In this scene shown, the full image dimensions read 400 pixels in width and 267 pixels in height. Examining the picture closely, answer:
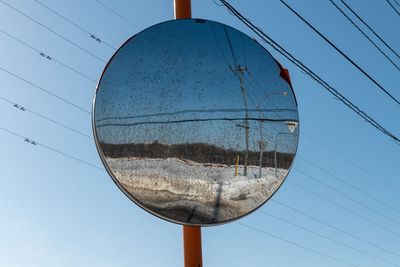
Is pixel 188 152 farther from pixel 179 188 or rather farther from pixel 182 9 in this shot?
pixel 182 9

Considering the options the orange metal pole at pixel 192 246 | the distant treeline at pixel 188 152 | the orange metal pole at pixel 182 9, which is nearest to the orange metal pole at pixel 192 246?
the orange metal pole at pixel 192 246

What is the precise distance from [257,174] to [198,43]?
1.50 ft

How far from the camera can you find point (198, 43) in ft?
5.25

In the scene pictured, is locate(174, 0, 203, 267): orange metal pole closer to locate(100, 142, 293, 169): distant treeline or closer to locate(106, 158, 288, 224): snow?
locate(106, 158, 288, 224): snow

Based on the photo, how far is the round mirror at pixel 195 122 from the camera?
4.66 ft

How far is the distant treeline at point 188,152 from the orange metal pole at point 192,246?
20 centimetres

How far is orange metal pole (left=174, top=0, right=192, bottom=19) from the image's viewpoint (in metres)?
1.65

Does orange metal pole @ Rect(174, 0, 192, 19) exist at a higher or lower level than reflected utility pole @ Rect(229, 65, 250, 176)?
higher

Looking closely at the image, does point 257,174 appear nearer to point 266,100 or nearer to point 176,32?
point 266,100

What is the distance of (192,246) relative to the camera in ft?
4.57

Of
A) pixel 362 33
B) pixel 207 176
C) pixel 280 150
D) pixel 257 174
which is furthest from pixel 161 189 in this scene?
pixel 362 33

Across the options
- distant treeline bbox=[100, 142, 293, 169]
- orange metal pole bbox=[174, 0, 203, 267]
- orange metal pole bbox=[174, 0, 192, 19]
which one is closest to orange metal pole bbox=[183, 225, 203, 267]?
orange metal pole bbox=[174, 0, 203, 267]

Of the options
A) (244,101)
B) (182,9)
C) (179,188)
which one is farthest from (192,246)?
(182,9)

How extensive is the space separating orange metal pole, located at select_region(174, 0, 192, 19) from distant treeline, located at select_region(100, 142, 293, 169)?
450 millimetres
